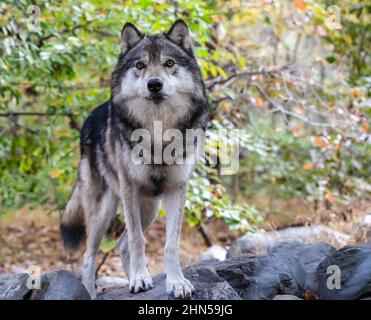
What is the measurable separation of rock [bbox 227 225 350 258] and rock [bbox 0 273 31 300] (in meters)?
2.75

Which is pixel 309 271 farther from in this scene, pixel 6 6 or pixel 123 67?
pixel 6 6

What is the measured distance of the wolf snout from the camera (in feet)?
12.1

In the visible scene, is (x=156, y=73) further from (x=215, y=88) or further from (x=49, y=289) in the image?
(x=215, y=88)

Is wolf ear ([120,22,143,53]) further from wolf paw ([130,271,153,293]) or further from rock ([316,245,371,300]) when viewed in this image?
rock ([316,245,371,300])

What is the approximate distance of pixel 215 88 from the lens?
6.89 meters

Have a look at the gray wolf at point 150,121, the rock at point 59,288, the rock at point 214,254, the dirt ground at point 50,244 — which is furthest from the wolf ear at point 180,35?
the dirt ground at point 50,244

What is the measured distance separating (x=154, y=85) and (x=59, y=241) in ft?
21.1

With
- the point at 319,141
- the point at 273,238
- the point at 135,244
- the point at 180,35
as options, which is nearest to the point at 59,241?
the point at 273,238

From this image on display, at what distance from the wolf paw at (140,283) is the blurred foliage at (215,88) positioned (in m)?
1.87

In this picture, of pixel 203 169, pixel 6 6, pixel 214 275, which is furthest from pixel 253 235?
pixel 6 6

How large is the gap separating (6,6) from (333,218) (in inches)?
180

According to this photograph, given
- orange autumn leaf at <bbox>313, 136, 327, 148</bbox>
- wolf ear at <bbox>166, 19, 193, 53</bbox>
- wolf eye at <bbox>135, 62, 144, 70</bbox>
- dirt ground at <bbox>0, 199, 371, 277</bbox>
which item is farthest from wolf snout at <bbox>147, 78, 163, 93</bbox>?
dirt ground at <bbox>0, 199, 371, 277</bbox>

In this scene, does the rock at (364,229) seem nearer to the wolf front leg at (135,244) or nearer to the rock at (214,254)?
the rock at (214,254)

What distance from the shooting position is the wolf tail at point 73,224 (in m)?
4.77
